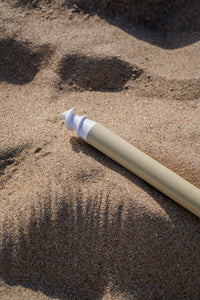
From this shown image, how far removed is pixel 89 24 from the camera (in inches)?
70.2

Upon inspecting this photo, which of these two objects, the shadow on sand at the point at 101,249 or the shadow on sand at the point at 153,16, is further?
the shadow on sand at the point at 153,16

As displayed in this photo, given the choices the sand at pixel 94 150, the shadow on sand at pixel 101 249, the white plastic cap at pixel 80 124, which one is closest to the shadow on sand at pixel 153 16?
the sand at pixel 94 150

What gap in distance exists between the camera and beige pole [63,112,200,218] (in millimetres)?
1176

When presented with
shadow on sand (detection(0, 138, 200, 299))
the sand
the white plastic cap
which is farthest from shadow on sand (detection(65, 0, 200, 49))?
shadow on sand (detection(0, 138, 200, 299))

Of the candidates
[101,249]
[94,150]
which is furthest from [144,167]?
[101,249]

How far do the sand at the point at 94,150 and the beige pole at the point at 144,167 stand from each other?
0.06m

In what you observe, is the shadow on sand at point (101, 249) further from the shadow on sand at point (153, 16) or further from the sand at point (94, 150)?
the shadow on sand at point (153, 16)

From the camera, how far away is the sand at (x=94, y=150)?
1186 millimetres

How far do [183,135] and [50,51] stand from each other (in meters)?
0.94

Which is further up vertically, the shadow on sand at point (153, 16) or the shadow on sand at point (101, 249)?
the shadow on sand at point (153, 16)

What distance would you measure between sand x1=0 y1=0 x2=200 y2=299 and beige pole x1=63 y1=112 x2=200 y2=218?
2.2 inches

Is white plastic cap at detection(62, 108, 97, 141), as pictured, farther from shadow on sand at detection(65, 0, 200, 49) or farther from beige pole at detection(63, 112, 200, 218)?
shadow on sand at detection(65, 0, 200, 49)

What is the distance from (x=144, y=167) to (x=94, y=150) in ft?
0.88

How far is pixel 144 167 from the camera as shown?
1208mm
